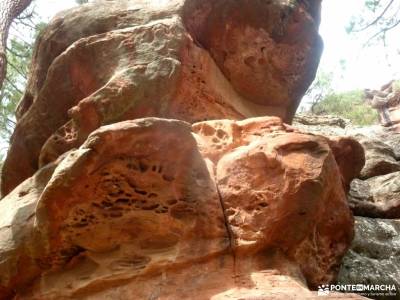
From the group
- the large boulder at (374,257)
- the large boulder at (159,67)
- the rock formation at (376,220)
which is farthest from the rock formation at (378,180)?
the large boulder at (159,67)

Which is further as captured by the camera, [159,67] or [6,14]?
[6,14]

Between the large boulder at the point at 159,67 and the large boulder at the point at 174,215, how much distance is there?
80 cm

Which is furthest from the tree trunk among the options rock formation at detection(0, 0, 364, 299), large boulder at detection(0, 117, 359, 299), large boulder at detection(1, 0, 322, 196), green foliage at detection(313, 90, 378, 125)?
green foliage at detection(313, 90, 378, 125)

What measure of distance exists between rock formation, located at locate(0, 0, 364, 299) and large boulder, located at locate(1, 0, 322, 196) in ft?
0.05

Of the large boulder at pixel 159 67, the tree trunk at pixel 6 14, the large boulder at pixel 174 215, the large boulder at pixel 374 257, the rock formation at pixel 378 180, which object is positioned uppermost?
the tree trunk at pixel 6 14

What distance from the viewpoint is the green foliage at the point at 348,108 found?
13.7 metres

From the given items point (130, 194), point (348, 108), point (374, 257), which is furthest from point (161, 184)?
point (348, 108)

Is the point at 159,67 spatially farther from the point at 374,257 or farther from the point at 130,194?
the point at 374,257

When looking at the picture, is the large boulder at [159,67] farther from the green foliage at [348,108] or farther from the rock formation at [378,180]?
the green foliage at [348,108]

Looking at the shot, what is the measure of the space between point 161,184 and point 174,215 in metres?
0.19

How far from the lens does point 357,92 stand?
15297mm

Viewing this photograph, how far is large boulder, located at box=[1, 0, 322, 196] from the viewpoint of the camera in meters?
Answer: 3.44

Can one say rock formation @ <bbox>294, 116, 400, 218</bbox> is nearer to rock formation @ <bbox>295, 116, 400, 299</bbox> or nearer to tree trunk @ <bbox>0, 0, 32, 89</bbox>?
rock formation @ <bbox>295, 116, 400, 299</bbox>

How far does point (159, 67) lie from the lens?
11.3 feet
